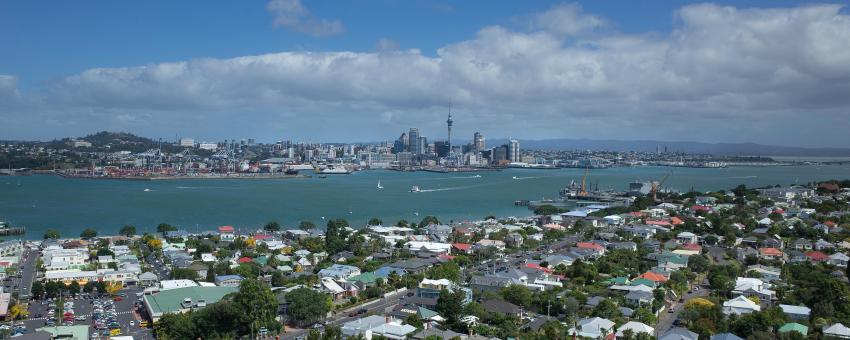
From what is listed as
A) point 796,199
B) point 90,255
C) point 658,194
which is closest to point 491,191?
point 658,194

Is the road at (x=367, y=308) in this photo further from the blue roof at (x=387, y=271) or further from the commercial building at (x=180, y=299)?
the commercial building at (x=180, y=299)

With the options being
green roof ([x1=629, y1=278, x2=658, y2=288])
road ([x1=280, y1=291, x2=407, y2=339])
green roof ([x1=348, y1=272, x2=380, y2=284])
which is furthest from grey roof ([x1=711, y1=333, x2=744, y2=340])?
green roof ([x1=348, y1=272, x2=380, y2=284])

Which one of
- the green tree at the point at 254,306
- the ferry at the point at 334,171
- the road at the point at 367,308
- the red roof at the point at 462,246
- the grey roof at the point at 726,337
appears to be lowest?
the ferry at the point at 334,171

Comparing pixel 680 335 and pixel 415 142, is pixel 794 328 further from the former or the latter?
pixel 415 142

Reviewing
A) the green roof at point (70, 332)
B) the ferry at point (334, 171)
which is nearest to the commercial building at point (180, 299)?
the green roof at point (70, 332)

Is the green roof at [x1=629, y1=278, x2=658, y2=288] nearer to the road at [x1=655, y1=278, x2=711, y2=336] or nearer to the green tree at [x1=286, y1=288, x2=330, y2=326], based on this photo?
the road at [x1=655, y1=278, x2=711, y2=336]

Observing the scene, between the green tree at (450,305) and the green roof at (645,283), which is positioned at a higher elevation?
the green tree at (450,305)
